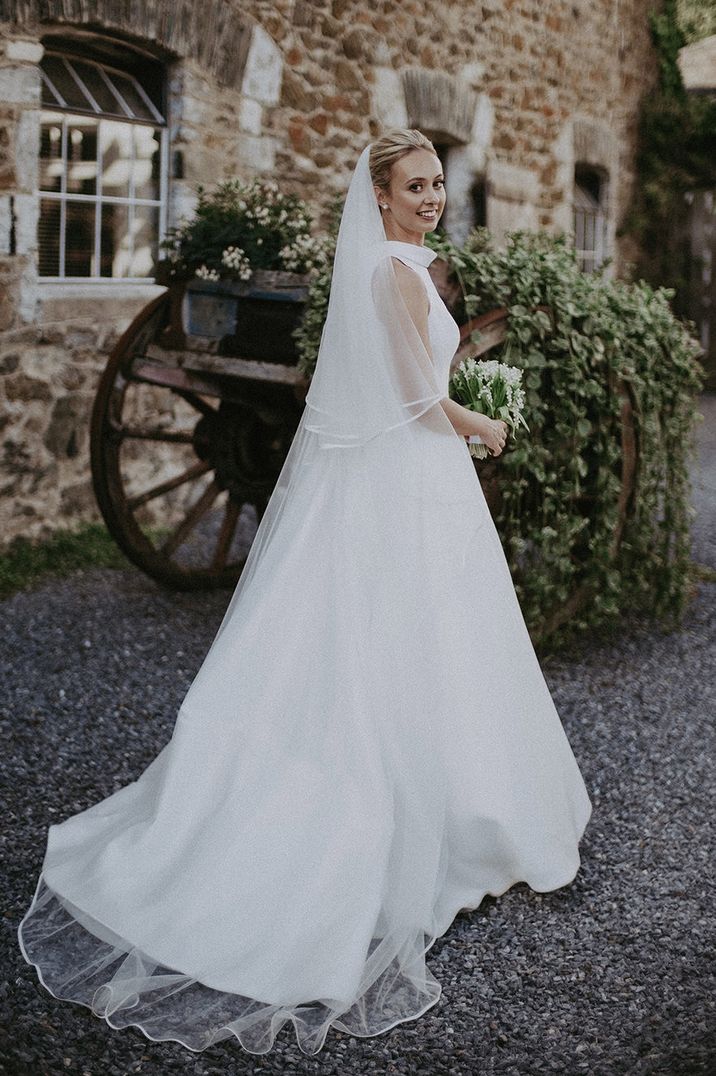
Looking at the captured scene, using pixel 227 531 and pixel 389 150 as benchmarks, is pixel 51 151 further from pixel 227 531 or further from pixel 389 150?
pixel 389 150

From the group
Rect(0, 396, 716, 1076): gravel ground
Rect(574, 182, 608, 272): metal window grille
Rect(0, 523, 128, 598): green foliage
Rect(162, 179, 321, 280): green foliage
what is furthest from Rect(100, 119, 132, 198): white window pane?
Rect(574, 182, 608, 272): metal window grille

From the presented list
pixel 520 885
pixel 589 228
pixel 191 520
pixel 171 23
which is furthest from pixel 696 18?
pixel 520 885

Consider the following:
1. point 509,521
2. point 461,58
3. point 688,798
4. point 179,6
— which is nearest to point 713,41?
point 461,58

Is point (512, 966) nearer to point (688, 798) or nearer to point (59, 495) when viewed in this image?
point (688, 798)

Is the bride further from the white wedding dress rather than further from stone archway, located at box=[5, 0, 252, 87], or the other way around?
stone archway, located at box=[5, 0, 252, 87]

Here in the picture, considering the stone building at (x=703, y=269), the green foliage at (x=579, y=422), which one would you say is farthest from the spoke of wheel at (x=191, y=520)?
the stone building at (x=703, y=269)

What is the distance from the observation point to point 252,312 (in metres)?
4.55

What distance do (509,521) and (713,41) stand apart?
30.1ft

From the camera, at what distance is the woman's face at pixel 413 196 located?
2.71m

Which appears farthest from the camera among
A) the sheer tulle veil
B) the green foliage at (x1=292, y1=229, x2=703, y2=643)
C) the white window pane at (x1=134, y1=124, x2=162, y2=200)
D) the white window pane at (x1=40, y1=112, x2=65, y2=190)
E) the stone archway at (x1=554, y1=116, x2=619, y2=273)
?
the stone archway at (x1=554, y1=116, x2=619, y2=273)

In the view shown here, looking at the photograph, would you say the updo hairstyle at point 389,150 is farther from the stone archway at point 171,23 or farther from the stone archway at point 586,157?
the stone archway at point 586,157

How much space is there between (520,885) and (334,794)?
2.07ft

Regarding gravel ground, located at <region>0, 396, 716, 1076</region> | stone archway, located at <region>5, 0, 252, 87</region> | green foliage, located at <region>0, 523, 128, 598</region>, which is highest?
stone archway, located at <region>5, 0, 252, 87</region>

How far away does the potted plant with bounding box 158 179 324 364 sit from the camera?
4477 mm
